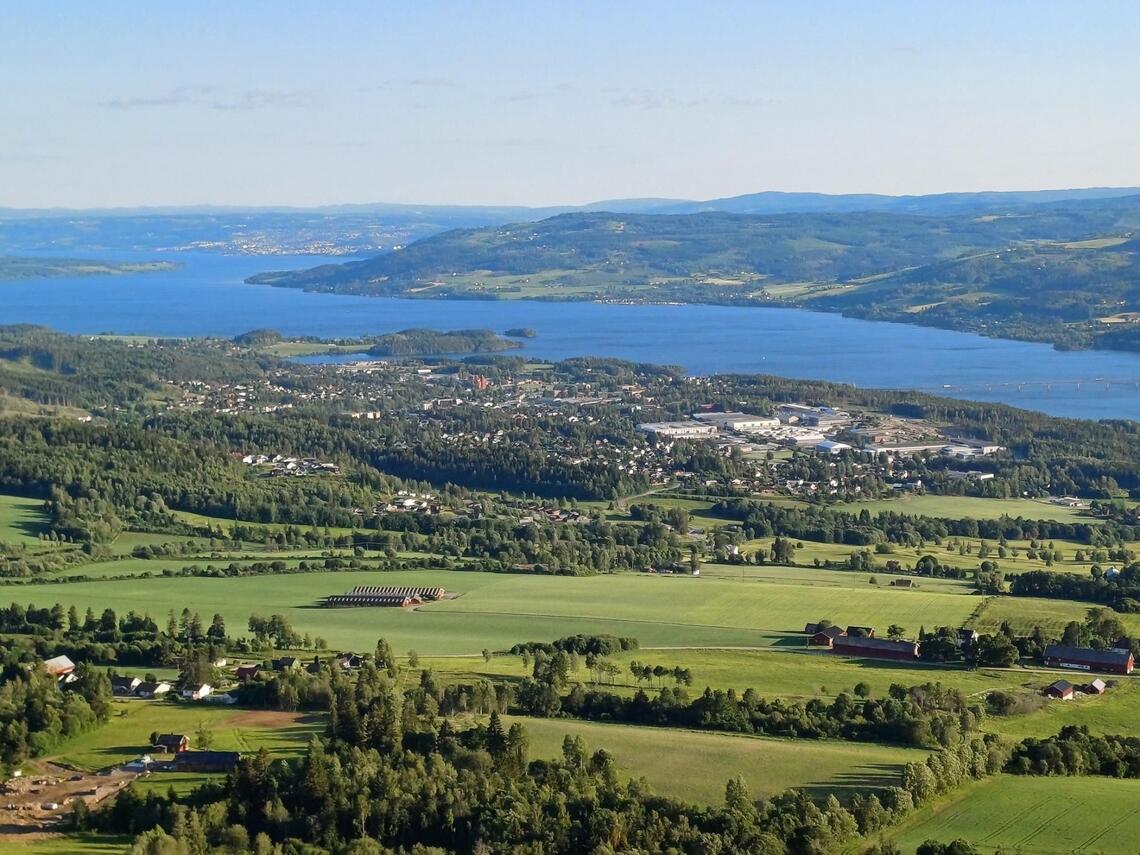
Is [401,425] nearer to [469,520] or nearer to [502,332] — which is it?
[469,520]

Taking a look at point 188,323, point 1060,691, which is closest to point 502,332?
point 188,323

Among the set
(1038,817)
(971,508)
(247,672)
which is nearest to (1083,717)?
(1038,817)

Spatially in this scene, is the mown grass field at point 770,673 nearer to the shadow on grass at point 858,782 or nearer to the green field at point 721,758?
the green field at point 721,758

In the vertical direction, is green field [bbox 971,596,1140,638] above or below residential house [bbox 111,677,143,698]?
below

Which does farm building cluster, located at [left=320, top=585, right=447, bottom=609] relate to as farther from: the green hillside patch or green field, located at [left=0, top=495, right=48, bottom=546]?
green field, located at [left=0, top=495, right=48, bottom=546]

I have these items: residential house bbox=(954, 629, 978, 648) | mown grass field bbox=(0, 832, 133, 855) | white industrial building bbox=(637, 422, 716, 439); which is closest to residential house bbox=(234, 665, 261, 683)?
mown grass field bbox=(0, 832, 133, 855)

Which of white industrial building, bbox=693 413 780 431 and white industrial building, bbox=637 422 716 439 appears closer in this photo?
white industrial building, bbox=637 422 716 439

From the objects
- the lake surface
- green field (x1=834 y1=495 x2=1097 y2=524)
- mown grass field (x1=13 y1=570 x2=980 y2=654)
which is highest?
the lake surface
